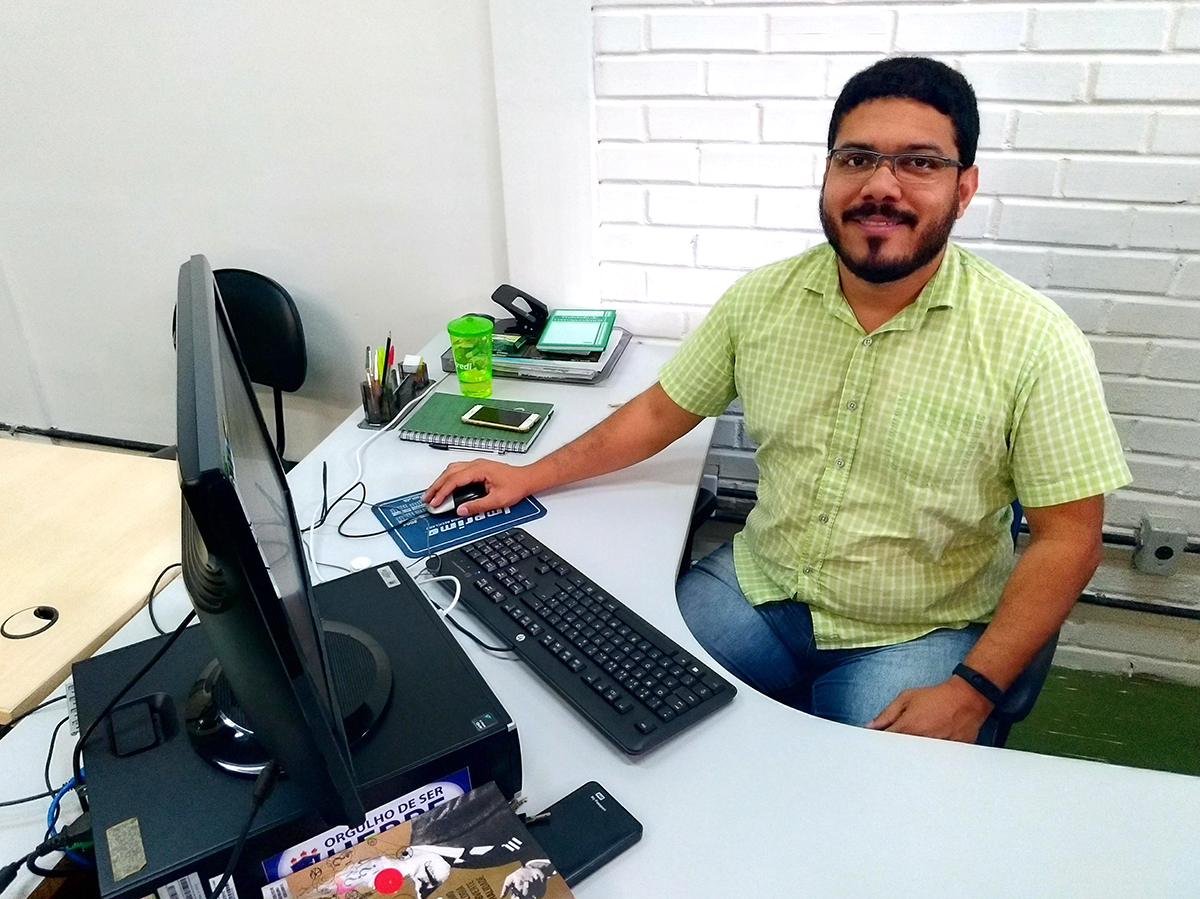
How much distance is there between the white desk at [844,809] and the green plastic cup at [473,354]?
2.53ft

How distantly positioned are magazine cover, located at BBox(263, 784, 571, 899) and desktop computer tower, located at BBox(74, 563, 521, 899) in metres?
0.04

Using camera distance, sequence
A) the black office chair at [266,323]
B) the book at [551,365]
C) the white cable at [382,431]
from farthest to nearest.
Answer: the black office chair at [266,323] < the book at [551,365] < the white cable at [382,431]

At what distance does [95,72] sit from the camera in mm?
2086

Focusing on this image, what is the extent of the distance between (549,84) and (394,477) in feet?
2.96

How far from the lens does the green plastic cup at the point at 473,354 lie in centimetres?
168

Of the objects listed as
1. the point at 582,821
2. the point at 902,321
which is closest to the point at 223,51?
the point at 902,321

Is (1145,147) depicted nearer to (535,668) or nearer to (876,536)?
(876,536)

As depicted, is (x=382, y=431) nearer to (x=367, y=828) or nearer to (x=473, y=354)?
(x=473, y=354)

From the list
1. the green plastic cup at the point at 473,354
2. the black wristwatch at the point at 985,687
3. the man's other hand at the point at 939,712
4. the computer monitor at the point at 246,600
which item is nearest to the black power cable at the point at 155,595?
the computer monitor at the point at 246,600

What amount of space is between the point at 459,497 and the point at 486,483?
50 mm

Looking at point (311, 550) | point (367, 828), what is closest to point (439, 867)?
point (367, 828)

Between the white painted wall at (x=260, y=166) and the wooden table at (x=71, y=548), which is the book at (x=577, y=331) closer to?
the white painted wall at (x=260, y=166)

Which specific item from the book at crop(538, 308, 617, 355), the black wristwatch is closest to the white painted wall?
the book at crop(538, 308, 617, 355)

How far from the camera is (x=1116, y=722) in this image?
1.93 m
